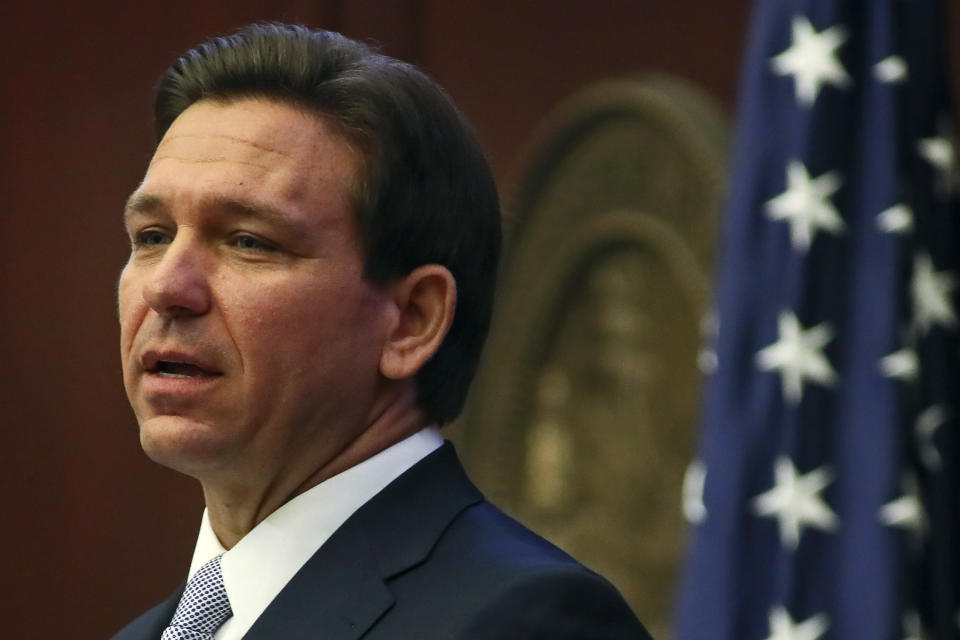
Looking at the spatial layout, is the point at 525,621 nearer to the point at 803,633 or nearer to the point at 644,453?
the point at 803,633

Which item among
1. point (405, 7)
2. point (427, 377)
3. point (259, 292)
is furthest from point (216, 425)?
point (405, 7)

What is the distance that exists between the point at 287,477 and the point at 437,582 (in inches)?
11.0

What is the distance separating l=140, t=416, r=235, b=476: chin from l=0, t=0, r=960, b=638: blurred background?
1995mm

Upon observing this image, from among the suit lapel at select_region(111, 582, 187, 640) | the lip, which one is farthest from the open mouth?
the suit lapel at select_region(111, 582, 187, 640)

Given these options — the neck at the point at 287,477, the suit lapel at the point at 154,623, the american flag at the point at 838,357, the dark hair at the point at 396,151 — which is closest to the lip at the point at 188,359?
the neck at the point at 287,477

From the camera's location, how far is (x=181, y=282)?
6.91 ft

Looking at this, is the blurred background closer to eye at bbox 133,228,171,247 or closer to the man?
the man

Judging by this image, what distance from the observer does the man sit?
208 cm

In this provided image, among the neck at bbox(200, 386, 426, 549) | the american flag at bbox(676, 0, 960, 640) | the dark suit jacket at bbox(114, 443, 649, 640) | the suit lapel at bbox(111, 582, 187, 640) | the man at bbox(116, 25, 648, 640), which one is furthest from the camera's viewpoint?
the suit lapel at bbox(111, 582, 187, 640)

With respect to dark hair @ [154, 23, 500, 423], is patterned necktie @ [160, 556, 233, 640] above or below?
below

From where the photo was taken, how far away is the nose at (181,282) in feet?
6.89

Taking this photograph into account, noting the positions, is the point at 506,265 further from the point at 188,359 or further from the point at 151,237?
the point at 188,359

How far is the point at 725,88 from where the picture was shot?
4.00m

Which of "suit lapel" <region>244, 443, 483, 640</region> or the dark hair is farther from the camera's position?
the dark hair
